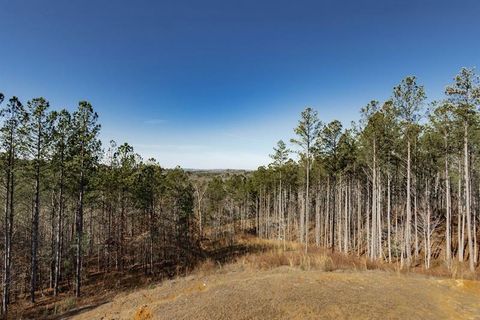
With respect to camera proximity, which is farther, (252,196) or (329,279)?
(252,196)

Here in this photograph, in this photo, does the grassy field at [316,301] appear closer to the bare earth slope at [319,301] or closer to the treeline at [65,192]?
the bare earth slope at [319,301]

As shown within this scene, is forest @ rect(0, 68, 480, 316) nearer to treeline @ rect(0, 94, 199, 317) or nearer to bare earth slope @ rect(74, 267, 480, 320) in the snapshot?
treeline @ rect(0, 94, 199, 317)

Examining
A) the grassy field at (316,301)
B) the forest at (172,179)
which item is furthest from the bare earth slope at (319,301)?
the forest at (172,179)

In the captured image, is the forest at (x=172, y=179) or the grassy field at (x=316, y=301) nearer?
the grassy field at (x=316, y=301)

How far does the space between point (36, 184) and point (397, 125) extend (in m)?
26.3

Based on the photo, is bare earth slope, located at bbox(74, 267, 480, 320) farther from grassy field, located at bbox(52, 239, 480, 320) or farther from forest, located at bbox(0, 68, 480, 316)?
forest, located at bbox(0, 68, 480, 316)

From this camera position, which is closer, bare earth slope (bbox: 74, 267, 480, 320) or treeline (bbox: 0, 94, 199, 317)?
bare earth slope (bbox: 74, 267, 480, 320)

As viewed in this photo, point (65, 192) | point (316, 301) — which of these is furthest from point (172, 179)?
point (316, 301)

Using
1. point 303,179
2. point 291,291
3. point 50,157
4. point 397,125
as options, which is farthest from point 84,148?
point 303,179

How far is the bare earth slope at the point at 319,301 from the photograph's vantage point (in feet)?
27.3

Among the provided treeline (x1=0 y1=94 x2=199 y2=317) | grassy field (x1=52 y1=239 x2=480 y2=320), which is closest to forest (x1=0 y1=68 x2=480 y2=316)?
treeline (x1=0 y1=94 x2=199 y2=317)

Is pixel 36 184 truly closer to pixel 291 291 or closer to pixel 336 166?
pixel 291 291

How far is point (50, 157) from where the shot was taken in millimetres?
21062

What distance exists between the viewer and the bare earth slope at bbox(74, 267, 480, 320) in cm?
832
